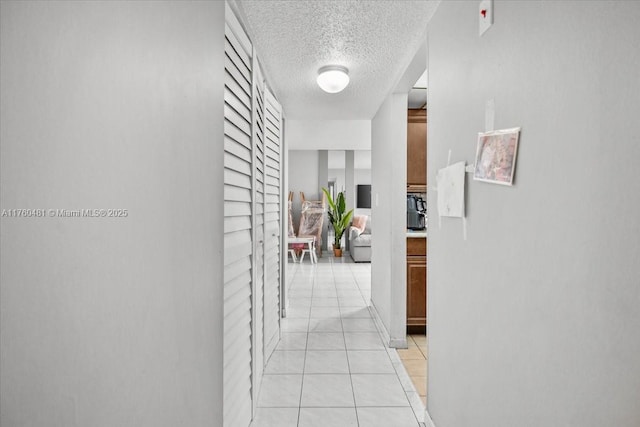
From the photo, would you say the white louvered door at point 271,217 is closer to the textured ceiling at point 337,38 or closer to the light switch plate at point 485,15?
the textured ceiling at point 337,38

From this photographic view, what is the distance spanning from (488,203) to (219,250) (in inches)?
38.9

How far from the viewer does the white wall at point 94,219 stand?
778 mm

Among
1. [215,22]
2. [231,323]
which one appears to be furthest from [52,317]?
[215,22]

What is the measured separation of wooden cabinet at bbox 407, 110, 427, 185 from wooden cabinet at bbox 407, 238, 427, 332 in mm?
714

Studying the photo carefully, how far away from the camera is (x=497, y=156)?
1223 millimetres

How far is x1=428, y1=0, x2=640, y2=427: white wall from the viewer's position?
73cm

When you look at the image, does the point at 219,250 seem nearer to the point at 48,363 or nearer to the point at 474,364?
the point at 48,363

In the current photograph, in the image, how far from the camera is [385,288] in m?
3.55

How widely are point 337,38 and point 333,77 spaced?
0.46m

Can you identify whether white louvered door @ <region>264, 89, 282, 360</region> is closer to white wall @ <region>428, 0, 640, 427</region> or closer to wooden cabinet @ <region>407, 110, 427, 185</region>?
wooden cabinet @ <region>407, 110, 427, 185</region>

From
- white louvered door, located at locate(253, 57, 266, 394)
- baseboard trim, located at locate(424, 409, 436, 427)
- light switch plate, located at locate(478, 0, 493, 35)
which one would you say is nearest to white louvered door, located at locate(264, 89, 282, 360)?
white louvered door, located at locate(253, 57, 266, 394)

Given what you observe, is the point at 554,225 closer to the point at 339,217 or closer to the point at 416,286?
the point at 416,286

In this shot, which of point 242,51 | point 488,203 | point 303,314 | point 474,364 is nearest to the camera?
point 488,203

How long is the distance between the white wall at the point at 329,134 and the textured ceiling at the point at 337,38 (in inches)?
85.9
